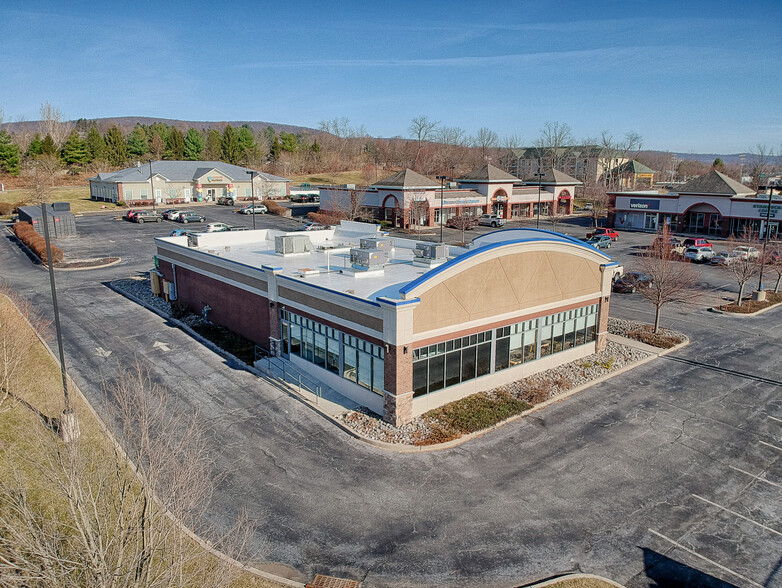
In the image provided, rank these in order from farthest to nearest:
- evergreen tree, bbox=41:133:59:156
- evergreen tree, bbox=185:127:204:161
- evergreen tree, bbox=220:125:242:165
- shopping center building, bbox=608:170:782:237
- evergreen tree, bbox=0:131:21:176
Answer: evergreen tree, bbox=220:125:242:165 → evergreen tree, bbox=185:127:204:161 → evergreen tree, bbox=41:133:59:156 → evergreen tree, bbox=0:131:21:176 → shopping center building, bbox=608:170:782:237

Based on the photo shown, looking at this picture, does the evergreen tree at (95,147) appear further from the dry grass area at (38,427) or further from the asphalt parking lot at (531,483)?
the asphalt parking lot at (531,483)

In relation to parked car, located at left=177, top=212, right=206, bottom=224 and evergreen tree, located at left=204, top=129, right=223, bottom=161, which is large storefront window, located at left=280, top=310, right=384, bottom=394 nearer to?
parked car, located at left=177, top=212, right=206, bottom=224

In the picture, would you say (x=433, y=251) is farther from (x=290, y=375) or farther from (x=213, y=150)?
(x=213, y=150)

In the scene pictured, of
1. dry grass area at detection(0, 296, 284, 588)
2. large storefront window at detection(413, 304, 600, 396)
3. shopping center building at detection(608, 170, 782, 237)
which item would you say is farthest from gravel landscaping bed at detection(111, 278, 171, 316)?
shopping center building at detection(608, 170, 782, 237)

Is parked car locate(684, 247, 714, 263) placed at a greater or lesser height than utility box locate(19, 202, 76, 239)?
lesser

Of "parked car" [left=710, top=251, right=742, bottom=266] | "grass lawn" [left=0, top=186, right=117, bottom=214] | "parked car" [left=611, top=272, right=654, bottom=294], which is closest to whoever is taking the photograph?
"parked car" [left=611, top=272, right=654, bottom=294]

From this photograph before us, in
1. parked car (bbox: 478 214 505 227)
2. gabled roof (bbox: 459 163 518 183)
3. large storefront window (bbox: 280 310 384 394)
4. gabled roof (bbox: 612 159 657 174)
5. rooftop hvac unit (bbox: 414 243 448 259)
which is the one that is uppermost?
gabled roof (bbox: 612 159 657 174)

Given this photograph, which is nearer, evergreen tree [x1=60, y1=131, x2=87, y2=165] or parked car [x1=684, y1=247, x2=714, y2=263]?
parked car [x1=684, y1=247, x2=714, y2=263]

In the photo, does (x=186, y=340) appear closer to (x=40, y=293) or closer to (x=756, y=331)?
(x=40, y=293)
